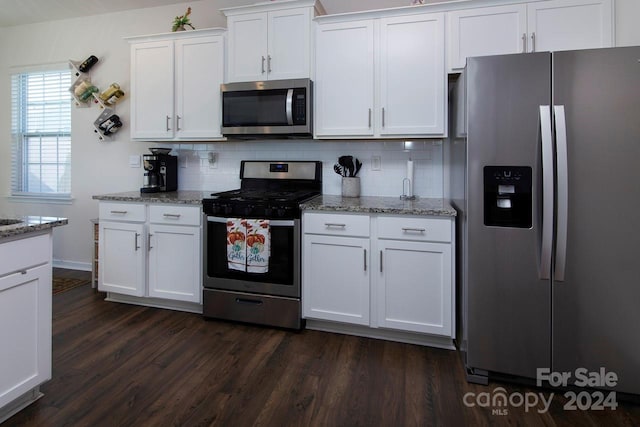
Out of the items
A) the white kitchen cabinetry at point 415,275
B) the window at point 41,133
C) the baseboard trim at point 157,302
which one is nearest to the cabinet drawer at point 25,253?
the baseboard trim at point 157,302

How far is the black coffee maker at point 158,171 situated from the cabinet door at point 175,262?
56 cm

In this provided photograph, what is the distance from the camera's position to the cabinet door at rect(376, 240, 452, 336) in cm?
224

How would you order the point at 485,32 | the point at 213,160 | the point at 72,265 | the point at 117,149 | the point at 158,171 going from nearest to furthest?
the point at 485,32 → the point at 158,171 → the point at 213,160 → the point at 117,149 → the point at 72,265

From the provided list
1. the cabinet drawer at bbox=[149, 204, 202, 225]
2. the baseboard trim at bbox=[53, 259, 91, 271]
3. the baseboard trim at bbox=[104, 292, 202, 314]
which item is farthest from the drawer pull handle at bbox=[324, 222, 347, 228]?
the baseboard trim at bbox=[53, 259, 91, 271]

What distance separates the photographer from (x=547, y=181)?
1.74m

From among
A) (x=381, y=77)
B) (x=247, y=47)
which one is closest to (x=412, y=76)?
(x=381, y=77)

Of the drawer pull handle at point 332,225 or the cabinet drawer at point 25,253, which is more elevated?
the drawer pull handle at point 332,225

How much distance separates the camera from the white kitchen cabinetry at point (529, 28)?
7.36 feet

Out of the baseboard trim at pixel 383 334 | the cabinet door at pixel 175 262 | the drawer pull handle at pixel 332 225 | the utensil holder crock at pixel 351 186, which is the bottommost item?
the baseboard trim at pixel 383 334

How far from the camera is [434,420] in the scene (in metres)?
1.65

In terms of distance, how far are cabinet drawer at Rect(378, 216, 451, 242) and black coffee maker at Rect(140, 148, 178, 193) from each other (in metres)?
2.07

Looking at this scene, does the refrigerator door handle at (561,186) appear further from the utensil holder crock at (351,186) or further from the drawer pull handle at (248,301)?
the drawer pull handle at (248,301)

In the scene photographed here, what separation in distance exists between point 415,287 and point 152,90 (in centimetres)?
267

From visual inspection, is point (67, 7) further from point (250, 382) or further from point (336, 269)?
point (250, 382)
